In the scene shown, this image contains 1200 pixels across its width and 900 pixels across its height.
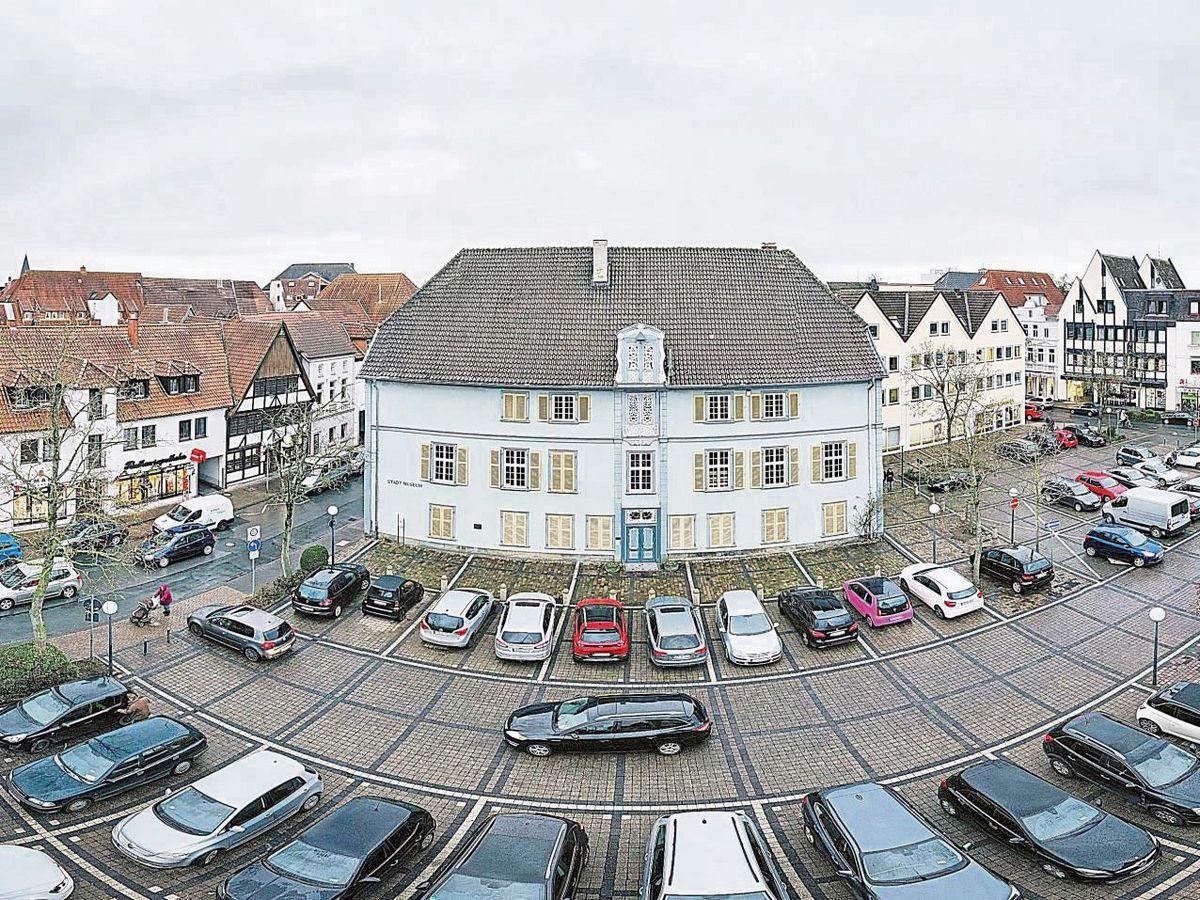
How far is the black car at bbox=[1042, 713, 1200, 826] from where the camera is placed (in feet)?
67.6

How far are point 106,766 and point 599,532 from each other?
23.8 metres

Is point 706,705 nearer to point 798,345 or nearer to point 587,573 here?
point 587,573

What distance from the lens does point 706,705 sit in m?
27.5

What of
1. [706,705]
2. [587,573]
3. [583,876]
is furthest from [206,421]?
[583,876]

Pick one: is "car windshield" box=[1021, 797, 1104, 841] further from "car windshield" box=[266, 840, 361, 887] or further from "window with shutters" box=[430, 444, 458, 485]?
"window with shutters" box=[430, 444, 458, 485]

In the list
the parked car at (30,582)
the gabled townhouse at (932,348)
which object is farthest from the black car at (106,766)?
the gabled townhouse at (932,348)

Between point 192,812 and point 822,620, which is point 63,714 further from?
point 822,620

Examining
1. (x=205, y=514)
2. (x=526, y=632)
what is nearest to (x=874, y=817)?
(x=526, y=632)

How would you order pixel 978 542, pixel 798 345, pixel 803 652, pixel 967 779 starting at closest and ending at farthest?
pixel 967 779 → pixel 803 652 → pixel 978 542 → pixel 798 345

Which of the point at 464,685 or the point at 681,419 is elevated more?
the point at 681,419

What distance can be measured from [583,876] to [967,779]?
9.76 meters

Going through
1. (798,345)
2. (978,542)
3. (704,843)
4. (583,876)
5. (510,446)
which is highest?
(798,345)

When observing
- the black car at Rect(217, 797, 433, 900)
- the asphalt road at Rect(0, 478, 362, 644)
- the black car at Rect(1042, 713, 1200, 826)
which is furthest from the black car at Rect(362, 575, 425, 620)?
the black car at Rect(1042, 713, 1200, 826)

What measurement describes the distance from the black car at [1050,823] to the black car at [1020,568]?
16835 mm
